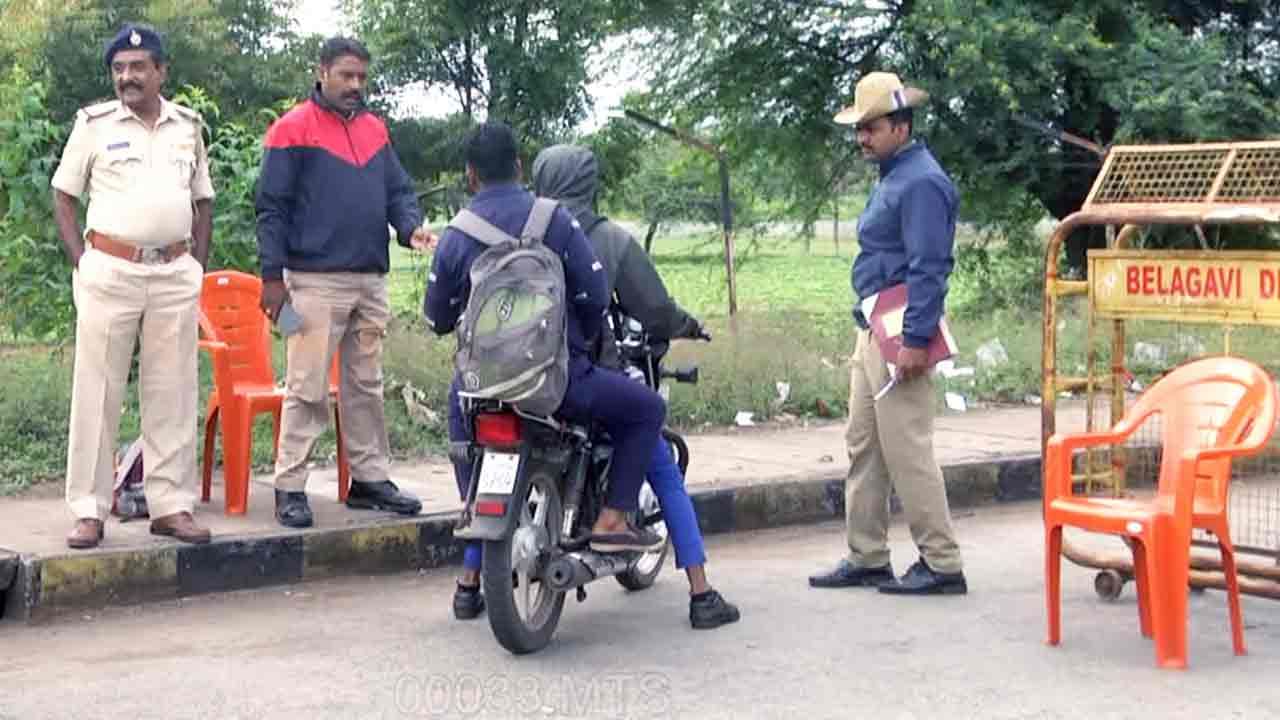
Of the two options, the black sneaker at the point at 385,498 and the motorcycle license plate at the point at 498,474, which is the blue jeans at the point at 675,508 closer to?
the motorcycle license plate at the point at 498,474

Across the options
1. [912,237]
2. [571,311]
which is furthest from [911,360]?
[571,311]

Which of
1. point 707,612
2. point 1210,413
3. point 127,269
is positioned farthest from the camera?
point 127,269

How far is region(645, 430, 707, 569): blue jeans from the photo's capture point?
6.22 m

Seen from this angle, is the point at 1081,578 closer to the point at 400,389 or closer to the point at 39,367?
the point at 400,389

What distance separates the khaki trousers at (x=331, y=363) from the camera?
7047 mm

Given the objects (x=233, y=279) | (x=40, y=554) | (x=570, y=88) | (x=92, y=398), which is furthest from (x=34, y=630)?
(x=570, y=88)

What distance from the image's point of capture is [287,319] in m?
6.95

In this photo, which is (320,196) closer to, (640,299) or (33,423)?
(640,299)

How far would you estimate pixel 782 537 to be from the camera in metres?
8.25

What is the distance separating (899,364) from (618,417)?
112 centimetres

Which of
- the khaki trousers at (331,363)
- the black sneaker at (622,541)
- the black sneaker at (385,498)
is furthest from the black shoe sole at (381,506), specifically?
the black sneaker at (622,541)

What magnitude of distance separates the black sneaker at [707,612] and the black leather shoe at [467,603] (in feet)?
2.40

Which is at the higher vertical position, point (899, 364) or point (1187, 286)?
point (1187, 286)

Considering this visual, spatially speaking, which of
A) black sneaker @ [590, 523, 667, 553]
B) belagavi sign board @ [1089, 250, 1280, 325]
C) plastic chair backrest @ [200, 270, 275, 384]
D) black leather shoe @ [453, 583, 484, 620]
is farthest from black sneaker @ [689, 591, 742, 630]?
plastic chair backrest @ [200, 270, 275, 384]
